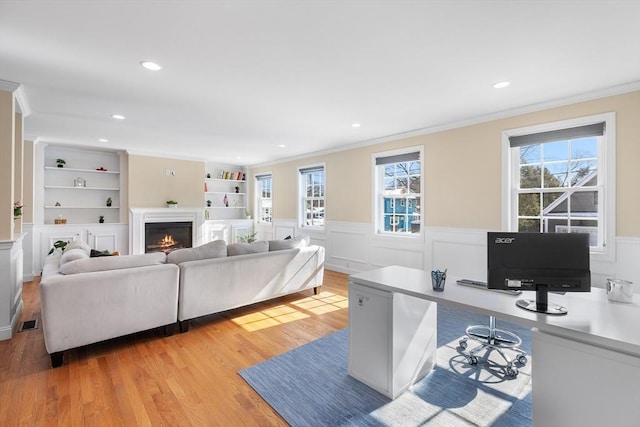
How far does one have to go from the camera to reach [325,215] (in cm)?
613

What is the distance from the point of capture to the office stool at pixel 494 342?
236 cm

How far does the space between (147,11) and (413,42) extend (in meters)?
1.76

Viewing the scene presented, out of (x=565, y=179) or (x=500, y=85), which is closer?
(x=500, y=85)

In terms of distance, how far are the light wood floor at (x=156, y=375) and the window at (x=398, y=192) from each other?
2.18 meters

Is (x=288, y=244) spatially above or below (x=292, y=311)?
above

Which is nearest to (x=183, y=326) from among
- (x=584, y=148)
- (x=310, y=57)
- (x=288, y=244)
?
(x=288, y=244)

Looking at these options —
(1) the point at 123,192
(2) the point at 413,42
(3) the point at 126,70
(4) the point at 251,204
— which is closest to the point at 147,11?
(3) the point at 126,70

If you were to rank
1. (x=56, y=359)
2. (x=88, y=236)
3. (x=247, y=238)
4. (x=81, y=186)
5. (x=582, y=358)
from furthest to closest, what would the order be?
1. (x=247, y=238)
2. (x=81, y=186)
3. (x=88, y=236)
4. (x=56, y=359)
5. (x=582, y=358)

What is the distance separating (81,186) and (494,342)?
7.36 m

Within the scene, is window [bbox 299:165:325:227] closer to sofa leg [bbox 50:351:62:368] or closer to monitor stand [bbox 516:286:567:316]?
sofa leg [bbox 50:351:62:368]

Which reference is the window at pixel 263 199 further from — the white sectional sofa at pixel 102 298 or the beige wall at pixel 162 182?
the white sectional sofa at pixel 102 298

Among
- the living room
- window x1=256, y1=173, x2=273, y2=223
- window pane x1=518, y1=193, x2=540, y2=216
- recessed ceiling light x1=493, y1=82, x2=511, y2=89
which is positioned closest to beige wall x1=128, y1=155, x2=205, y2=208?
the living room

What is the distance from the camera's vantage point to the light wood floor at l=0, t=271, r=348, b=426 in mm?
1818

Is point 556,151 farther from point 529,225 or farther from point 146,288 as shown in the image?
point 146,288
